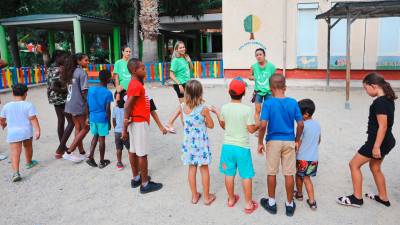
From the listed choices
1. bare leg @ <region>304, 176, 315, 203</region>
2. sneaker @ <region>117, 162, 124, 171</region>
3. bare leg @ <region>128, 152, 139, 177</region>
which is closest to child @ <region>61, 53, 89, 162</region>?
sneaker @ <region>117, 162, 124, 171</region>

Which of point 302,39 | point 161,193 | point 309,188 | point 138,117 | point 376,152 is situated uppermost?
point 302,39


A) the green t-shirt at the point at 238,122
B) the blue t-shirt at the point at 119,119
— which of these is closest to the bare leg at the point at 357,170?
the green t-shirt at the point at 238,122

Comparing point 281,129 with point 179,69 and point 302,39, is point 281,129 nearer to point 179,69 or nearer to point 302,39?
point 179,69

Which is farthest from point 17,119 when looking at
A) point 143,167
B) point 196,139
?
point 196,139

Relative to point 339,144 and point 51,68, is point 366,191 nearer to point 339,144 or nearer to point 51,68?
point 339,144

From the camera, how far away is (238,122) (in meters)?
3.54

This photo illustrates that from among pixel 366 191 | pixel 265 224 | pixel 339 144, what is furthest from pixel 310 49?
pixel 265 224

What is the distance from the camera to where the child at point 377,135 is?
340 centimetres

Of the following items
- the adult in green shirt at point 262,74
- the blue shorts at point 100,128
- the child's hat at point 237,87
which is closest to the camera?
the child's hat at point 237,87

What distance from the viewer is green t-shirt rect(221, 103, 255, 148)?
139 inches

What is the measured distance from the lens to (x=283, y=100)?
343 cm

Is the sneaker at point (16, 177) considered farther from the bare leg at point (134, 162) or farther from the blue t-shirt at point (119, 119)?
the bare leg at point (134, 162)

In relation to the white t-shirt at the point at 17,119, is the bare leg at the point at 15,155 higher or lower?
lower

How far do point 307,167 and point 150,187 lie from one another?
184 cm
